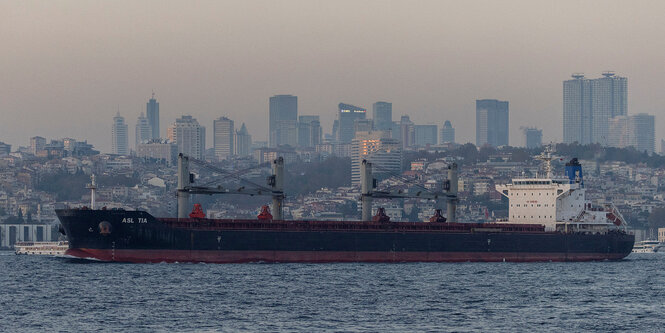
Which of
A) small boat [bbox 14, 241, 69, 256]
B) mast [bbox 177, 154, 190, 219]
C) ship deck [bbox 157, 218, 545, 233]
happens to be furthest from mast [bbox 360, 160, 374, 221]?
small boat [bbox 14, 241, 69, 256]

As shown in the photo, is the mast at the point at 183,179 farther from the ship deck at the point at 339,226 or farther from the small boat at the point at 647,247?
the small boat at the point at 647,247

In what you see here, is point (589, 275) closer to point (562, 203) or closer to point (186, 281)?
point (562, 203)

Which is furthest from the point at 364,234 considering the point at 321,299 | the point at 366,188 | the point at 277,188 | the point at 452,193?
the point at 321,299

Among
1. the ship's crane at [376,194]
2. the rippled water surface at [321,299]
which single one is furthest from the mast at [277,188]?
the rippled water surface at [321,299]

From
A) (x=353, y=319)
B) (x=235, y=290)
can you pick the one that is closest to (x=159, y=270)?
(x=235, y=290)

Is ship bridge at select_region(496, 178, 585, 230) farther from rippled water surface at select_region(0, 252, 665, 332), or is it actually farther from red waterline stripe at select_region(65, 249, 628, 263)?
rippled water surface at select_region(0, 252, 665, 332)

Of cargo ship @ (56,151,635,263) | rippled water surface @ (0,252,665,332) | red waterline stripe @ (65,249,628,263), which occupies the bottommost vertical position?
rippled water surface @ (0,252,665,332)
